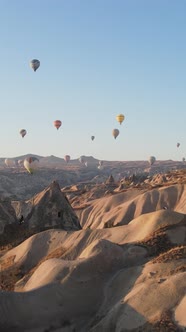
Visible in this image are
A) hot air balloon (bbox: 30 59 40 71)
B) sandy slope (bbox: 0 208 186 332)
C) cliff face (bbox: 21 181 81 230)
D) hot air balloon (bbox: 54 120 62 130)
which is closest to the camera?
sandy slope (bbox: 0 208 186 332)

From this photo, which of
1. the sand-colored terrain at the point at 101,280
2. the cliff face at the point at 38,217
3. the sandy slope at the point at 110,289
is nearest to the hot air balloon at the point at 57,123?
the cliff face at the point at 38,217

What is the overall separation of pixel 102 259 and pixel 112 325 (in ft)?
10.8

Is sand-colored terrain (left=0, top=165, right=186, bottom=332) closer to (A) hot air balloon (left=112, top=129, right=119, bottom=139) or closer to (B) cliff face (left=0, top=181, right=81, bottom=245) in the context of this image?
(B) cliff face (left=0, top=181, right=81, bottom=245)

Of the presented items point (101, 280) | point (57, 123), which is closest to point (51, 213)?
point (101, 280)

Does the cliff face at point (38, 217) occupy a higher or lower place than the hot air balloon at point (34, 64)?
→ lower

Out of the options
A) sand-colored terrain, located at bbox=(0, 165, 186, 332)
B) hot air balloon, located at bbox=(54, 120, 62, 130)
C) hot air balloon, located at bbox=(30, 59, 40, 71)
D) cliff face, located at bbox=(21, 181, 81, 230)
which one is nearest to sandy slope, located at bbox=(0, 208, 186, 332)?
sand-colored terrain, located at bbox=(0, 165, 186, 332)

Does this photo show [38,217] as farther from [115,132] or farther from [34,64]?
[115,132]

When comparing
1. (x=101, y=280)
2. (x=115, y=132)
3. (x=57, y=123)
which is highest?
(x=57, y=123)

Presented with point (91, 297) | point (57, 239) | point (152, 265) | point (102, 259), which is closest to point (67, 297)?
point (91, 297)

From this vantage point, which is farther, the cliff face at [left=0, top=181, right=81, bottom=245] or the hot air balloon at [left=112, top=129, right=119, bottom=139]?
the hot air balloon at [left=112, top=129, right=119, bottom=139]

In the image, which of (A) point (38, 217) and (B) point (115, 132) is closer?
(A) point (38, 217)

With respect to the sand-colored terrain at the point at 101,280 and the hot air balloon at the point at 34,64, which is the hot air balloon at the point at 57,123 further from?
the sand-colored terrain at the point at 101,280

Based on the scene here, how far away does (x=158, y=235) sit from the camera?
56.1ft

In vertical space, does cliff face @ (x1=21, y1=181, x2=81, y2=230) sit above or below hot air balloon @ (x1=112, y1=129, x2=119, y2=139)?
below
